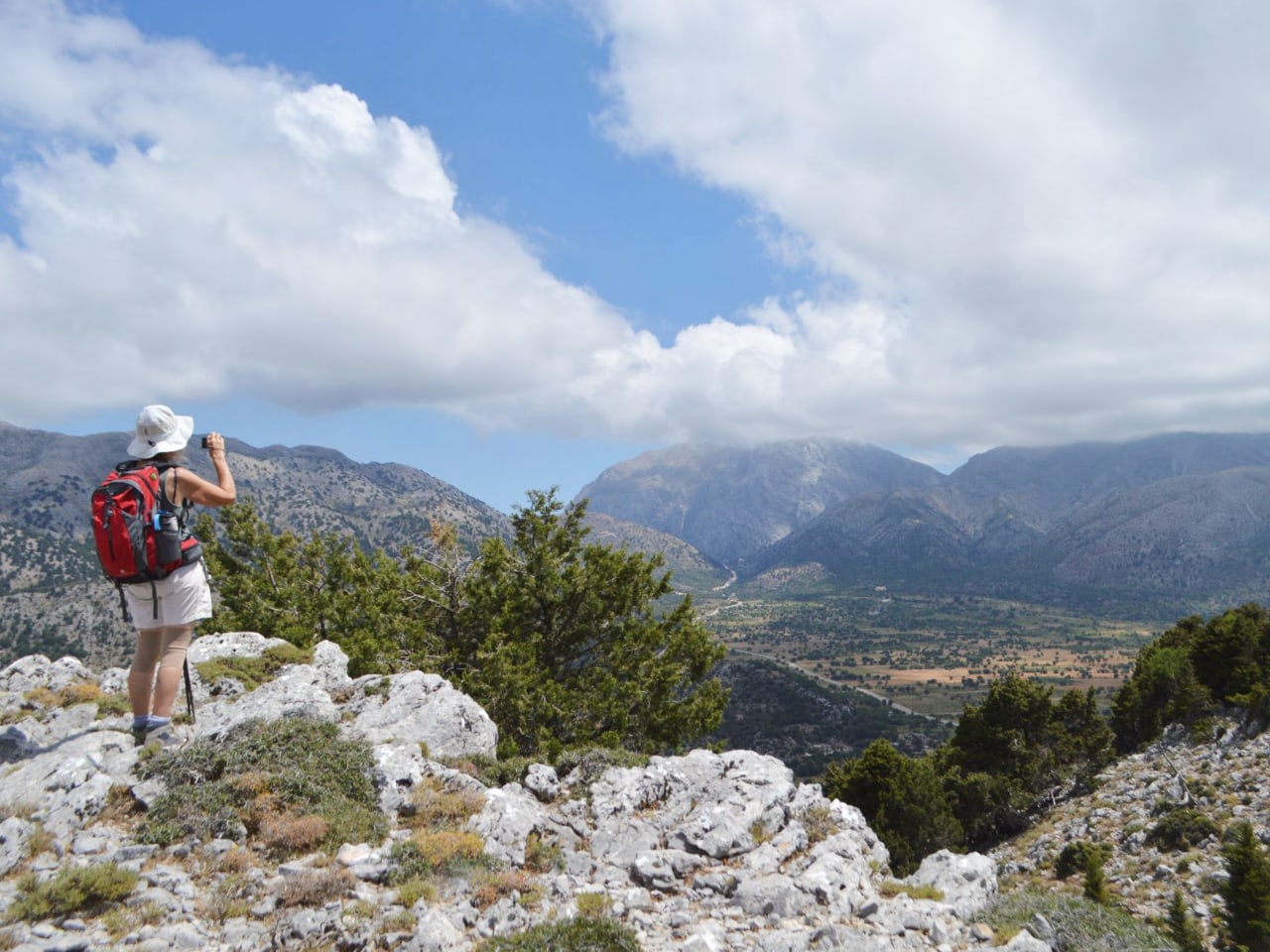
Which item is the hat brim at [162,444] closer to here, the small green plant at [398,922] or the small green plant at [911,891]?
the small green plant at [398,922]

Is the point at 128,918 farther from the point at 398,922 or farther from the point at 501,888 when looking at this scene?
the point at 501,888

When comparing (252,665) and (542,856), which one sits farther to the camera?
(252,665)

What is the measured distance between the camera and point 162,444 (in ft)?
28.5

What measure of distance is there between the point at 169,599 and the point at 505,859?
225 inches

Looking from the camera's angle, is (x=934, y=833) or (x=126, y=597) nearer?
(x=126, y=597)

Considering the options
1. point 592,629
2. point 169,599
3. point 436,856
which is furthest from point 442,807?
point 592,629

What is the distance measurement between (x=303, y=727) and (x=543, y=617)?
11.4m

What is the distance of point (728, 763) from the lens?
1253 cm

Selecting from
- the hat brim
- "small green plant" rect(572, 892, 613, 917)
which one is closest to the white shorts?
the hat brim

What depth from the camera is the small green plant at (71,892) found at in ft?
21.0

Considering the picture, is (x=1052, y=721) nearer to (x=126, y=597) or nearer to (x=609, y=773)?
(x=609, y=773)

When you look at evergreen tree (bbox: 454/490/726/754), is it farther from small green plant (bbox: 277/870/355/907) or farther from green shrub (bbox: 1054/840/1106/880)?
green shrub (bbox: 1054/840/1106/880)

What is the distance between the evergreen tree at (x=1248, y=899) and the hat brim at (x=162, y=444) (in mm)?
24920

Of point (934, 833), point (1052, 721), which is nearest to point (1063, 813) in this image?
point (934, 833)
